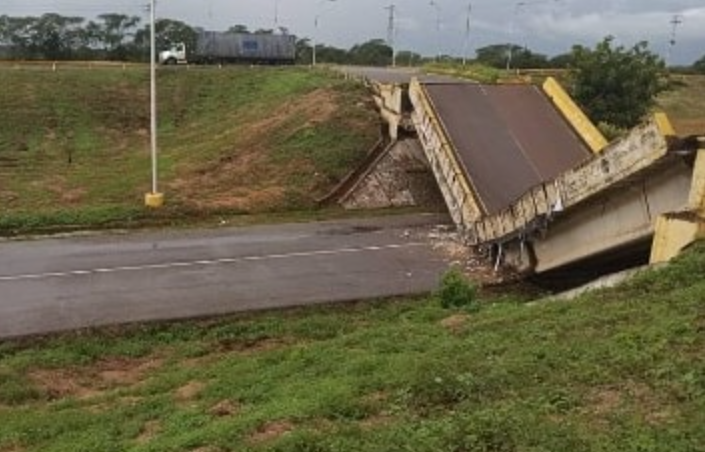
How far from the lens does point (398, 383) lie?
10578 millimetres

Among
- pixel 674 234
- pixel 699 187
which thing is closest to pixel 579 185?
pixel 674 234

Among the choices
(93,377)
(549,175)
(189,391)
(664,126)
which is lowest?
(93,377)

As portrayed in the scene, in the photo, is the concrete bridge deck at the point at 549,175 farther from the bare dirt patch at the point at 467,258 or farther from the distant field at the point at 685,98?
the distant field at the point at 685,98

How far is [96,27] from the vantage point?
75.0m

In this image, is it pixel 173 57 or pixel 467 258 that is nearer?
pixel 467 258

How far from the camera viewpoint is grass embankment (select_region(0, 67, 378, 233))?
27391 mm

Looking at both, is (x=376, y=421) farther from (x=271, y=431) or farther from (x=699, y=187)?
(x=699, y=187)

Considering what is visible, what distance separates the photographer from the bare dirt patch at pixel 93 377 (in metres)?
14.2

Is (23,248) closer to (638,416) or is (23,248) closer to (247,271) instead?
(247,271)

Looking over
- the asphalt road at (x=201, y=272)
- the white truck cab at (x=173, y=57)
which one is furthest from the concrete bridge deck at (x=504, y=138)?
the white truck cab at (x=173, y=57)

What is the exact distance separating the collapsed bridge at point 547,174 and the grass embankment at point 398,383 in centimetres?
175

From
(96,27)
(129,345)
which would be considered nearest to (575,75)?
(129,345)

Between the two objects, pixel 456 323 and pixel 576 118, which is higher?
pixel 576 118

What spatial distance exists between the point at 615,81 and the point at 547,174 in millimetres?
12446
